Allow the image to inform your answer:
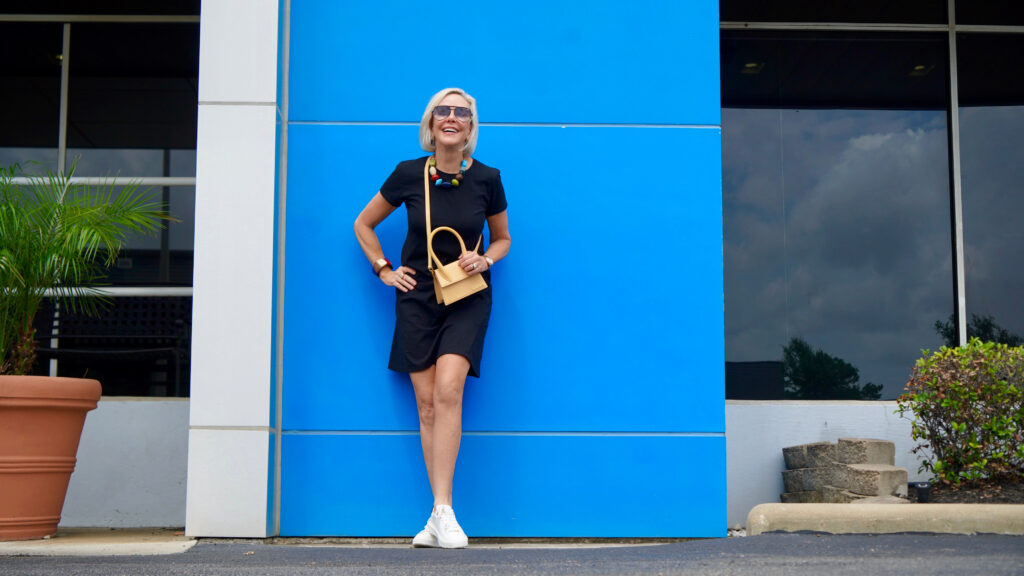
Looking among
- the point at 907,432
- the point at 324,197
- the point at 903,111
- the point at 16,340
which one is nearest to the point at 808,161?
the point at 903,111

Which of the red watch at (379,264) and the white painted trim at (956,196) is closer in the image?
the red watch at (379,264)

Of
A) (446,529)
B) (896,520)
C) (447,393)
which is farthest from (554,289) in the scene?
(896,520)

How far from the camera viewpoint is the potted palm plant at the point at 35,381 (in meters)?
4.46

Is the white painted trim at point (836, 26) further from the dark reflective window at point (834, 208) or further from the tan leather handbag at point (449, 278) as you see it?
the tan leather handbag at point (449, 278)

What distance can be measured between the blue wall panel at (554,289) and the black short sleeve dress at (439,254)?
27 cm

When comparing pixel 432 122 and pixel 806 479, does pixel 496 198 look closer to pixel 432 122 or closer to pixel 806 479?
pixel 432 122

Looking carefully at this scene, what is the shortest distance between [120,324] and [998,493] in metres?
5.16

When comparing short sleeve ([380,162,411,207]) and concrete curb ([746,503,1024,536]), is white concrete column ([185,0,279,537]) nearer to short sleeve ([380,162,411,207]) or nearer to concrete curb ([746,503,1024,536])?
short sleeve ([380,162,411,207])

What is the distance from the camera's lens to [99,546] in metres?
4.31

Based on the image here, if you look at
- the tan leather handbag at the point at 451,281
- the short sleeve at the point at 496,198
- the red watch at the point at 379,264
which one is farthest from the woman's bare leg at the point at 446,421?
the short sleeve at the point at 496,198

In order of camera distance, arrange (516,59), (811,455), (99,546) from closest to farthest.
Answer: (99,546) → (516,59) → (811,455)

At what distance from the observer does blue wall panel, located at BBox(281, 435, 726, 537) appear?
4781mm

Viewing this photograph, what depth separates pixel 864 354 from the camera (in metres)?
7.23

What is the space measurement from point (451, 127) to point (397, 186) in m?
0.36
